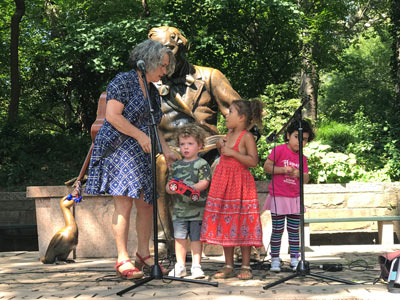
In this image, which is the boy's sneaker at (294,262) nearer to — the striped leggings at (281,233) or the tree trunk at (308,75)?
the striped leggings at (281,233)

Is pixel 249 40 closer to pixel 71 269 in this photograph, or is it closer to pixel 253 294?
Result: pixel 71 269

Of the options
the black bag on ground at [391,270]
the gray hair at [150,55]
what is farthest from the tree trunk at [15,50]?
the black bag on ground at [391,270]

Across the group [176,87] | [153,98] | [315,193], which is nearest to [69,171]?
[315,193]

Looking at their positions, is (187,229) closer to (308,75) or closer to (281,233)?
(281,233)

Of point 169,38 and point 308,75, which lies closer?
point 169,38

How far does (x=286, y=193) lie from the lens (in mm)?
5219

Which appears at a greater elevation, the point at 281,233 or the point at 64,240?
the point at 281,233

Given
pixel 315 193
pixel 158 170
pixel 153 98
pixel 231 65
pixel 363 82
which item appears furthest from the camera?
pixel 363 82

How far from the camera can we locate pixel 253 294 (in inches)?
152

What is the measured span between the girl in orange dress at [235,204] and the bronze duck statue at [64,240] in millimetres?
1925

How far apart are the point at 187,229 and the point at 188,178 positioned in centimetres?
42

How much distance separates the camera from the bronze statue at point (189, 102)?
6.03 meters

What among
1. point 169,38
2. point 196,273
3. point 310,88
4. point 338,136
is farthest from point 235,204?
point 310,88

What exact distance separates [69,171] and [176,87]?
788cm
